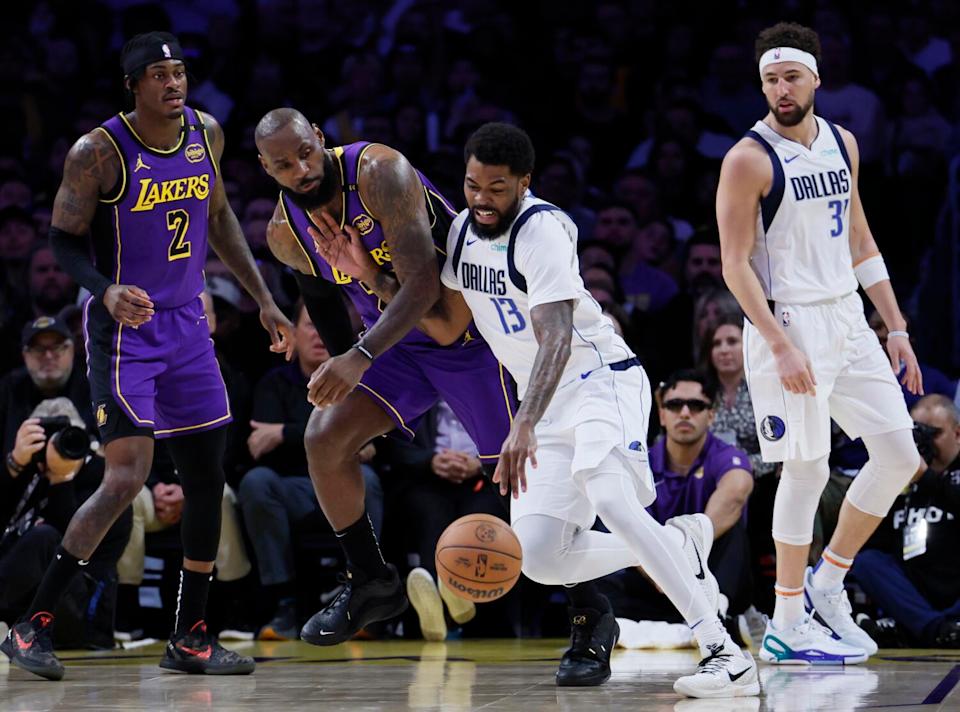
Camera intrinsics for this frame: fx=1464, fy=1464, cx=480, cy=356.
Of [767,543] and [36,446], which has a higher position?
[36,446]


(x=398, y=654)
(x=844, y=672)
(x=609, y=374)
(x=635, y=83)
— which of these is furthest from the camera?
(x=635, y=83)

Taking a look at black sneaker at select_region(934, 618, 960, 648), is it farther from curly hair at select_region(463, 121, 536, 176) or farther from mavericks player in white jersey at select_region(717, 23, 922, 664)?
curly hair at select_region(463, 121, 536, 176)

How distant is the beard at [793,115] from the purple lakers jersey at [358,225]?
139 centimetres

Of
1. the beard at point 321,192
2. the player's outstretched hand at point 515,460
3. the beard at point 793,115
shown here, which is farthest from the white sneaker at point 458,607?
the player's outstretched hand at point 515,460

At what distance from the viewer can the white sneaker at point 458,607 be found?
751 cm

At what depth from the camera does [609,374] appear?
5.19m

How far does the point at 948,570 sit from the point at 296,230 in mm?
3720

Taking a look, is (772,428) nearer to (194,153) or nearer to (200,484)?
(200,484)

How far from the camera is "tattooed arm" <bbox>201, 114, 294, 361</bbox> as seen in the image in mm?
6172

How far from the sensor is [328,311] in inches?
230

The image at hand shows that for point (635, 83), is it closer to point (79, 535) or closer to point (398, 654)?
point (398, 654)

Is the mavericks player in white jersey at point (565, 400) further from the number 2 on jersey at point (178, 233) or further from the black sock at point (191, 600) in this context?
the black sock at point (191, 600)

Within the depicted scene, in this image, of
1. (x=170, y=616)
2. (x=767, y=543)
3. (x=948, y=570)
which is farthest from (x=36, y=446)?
(x=948, y=570)

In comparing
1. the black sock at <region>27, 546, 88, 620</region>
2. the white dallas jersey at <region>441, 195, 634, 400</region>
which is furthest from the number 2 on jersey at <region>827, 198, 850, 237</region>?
the black sock at <region>27, 546, 88, 620</region>
